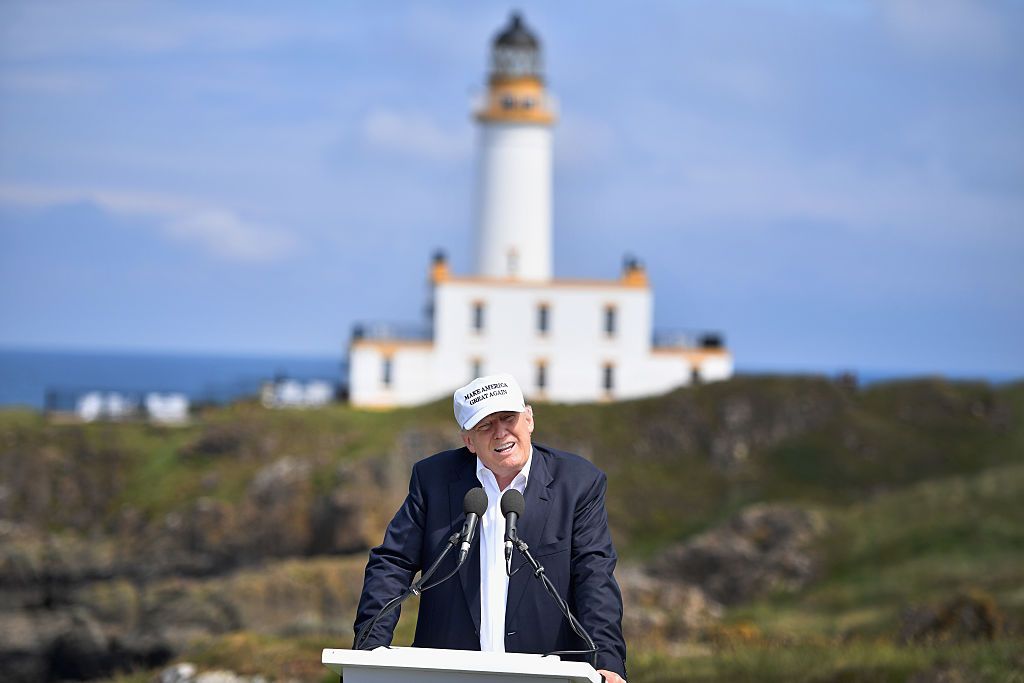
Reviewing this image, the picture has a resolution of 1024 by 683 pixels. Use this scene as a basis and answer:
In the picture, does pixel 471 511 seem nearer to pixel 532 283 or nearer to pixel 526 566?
pixel 526 566

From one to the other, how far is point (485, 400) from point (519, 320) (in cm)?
5391

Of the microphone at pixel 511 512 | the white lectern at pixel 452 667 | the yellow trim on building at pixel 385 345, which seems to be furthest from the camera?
the yellow trim on building at pixel 385 345

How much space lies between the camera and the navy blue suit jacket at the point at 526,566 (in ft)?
21.1

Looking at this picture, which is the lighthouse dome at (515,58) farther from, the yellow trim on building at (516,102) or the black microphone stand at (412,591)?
the black microphone stand at (412,591)

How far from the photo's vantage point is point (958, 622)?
17.3m

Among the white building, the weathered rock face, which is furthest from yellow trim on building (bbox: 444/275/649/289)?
the weathered rock face

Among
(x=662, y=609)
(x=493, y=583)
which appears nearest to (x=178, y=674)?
(x=493, y=583)

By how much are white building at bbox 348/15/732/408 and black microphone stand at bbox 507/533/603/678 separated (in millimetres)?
53157

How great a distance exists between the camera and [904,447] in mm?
54125

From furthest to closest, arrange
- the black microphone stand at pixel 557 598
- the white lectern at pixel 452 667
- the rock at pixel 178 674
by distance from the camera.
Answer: the rock at pixel 178 674 → the black microphone stand at pixel 557 598 → the white lectern at pixel 452 667

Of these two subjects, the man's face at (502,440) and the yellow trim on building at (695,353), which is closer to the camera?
the man's face at (502,440)

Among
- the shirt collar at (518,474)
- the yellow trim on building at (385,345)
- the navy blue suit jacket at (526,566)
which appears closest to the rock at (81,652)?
the yellow trim on building at (385,345)

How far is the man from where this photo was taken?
252 inches

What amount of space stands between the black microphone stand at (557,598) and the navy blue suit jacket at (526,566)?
0.25ft
